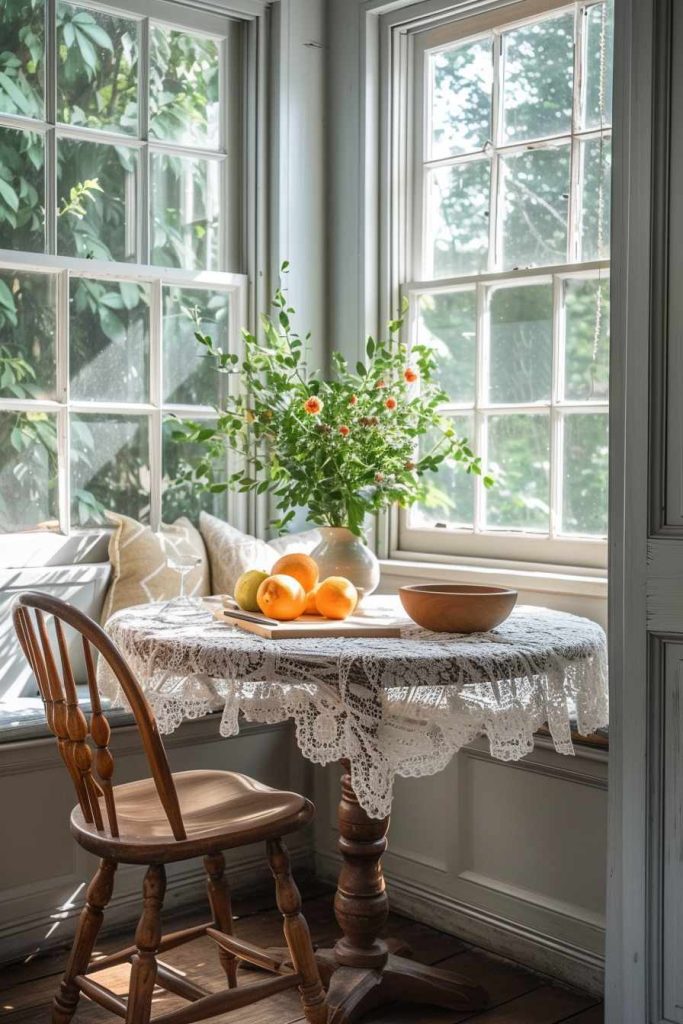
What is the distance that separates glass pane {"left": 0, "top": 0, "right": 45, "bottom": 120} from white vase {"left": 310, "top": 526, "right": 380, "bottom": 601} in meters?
1.63

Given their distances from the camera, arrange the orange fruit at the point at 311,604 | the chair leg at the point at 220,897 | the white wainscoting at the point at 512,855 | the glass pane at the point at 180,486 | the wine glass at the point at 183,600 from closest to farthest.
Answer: the chair leg at the point at 220,897
the orange fruit at the point at 311,604
the wine glass at the point at 183,600
the white wainscoting at the point at 512,855
the glass pane at the point at 180,486

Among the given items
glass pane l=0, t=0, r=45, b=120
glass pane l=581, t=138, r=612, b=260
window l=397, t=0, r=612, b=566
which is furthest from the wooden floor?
glass pane l=0, t=0, r=45, b=120

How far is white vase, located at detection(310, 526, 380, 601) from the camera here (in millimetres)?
2822

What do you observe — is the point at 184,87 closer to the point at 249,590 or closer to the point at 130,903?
the point at 249,590

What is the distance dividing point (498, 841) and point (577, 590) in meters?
0.71

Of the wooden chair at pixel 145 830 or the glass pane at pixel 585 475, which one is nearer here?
the wooden chair at pixel 145 830

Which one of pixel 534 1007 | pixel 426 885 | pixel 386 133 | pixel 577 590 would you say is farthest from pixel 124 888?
pixel 386 133

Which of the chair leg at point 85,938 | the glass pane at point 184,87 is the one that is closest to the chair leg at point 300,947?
the chair leg at point 85,938

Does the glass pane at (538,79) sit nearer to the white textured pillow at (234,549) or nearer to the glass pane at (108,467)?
the white textured pillow at (234,549)

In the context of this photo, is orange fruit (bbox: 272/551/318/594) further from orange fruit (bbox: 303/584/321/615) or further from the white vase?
the white vase

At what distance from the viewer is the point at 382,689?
219 centimetres

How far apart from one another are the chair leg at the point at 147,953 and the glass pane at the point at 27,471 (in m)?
1.54

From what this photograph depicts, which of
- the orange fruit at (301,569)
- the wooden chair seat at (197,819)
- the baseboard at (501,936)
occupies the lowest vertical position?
the baseboard at (501,936)

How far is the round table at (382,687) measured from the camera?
2.20 metres
